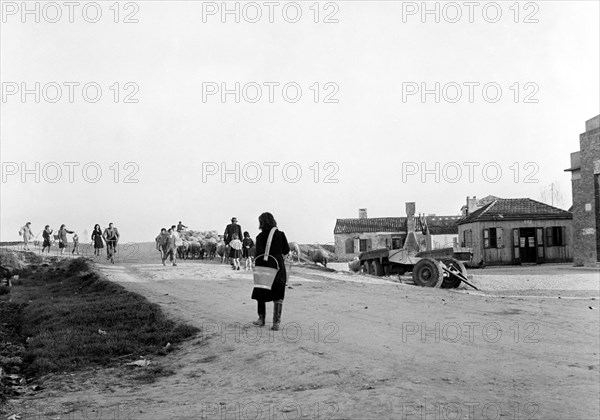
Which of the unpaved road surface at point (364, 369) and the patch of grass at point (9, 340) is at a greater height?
the unpaved road surface at point (364, 369)

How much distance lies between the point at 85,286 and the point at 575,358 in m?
13.8

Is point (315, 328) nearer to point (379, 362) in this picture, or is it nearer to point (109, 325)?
point (379, 362)

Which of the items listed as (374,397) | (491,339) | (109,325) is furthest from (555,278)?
(374,397)

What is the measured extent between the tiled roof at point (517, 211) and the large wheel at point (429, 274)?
20.4m

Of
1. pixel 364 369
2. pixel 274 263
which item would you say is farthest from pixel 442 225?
pixel 364 369

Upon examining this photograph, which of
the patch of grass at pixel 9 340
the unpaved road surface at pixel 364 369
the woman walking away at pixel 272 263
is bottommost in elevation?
the patch of grass at pixel 9 340

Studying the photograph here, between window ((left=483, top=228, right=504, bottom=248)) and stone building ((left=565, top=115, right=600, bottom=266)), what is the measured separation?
765cm

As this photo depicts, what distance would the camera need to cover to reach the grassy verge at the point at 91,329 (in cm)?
852

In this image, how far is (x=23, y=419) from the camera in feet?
19.4

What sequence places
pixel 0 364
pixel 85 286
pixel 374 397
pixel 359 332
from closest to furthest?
pixel 374 397 < pixel 0 364 < pixel 359 332 < pixel 85 286

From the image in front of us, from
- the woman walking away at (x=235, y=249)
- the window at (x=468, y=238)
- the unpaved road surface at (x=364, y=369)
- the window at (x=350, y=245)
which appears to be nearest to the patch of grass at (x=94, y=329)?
the unpaved road surface at (x=364, y=369)

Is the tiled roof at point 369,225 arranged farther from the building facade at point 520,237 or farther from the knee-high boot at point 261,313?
the knee-high boot at point 261,313

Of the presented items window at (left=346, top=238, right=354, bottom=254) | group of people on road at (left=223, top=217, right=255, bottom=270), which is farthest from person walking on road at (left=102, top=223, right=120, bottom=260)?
window at (left=346, top=238, right=354, bottom=254)

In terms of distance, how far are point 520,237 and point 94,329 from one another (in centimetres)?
3310
